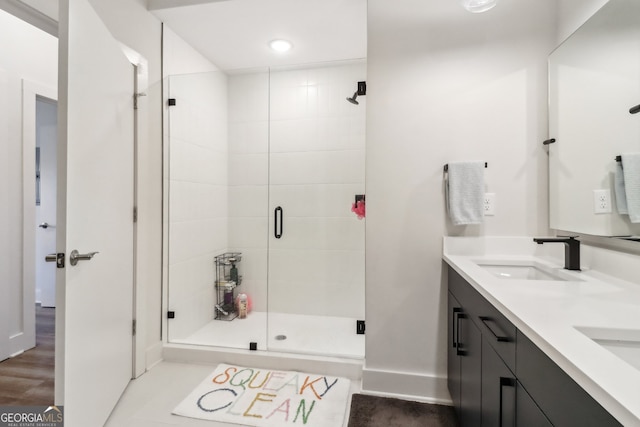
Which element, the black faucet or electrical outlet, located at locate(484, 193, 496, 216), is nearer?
the black faucet

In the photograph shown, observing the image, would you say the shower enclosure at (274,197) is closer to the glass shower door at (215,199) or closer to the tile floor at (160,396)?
the glass shower door at (215,199)

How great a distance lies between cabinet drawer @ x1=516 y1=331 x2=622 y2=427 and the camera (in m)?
0.55

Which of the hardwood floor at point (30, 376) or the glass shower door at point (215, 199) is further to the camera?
the glass shower door at point (215, 199)

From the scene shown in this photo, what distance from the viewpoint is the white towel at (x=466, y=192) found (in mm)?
1695

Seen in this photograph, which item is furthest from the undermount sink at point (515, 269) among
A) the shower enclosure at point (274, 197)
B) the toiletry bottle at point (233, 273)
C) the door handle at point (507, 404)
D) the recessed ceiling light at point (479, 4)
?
the toiletry bottle at point (233, 273)

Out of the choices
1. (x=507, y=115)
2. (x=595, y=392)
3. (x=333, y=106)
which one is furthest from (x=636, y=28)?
(x=333, y=106)

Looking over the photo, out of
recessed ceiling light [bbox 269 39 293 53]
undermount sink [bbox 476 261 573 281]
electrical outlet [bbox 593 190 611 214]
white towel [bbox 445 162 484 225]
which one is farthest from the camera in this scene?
recessed ceiling light [bbox 269 39 293 53]

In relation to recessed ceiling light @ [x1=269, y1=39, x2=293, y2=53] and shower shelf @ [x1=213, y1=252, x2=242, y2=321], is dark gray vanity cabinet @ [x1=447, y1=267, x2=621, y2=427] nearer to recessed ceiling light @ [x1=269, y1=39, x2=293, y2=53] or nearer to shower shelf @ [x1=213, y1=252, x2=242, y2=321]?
shower shelf @ [x1=213, y1=252, x2=242, y2=321]

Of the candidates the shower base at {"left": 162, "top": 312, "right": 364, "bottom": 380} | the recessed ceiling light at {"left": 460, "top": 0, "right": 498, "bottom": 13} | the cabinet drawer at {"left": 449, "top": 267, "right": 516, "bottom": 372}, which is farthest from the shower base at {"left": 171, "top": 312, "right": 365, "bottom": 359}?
the recessed ceiling light at {"left": 460, "top": 0, "right": 498, "bottom": 13}

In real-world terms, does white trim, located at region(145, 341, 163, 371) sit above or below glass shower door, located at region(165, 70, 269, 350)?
below

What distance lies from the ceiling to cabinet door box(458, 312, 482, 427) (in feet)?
6.59

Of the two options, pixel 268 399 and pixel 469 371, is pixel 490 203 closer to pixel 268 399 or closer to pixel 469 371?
pixel 469 371

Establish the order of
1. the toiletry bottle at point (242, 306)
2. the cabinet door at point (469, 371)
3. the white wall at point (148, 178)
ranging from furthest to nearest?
1. the toiletry bottle at point (242, 306)
2. the white wall at point (148, 178)
3. the cabinet door at point (469, 371)

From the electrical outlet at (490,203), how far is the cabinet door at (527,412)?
43.1 inches
